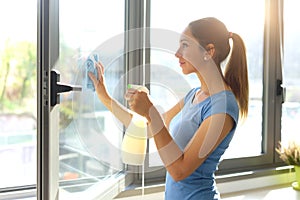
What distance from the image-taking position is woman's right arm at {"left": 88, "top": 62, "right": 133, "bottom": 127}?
1221 millimetres

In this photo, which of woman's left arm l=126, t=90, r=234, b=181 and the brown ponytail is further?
the brown ponytail

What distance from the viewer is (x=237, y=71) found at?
1.25 m

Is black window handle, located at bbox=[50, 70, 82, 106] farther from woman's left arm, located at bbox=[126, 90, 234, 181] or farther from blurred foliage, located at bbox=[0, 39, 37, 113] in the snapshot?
blurred foliage, located at bbox=[0, 39, 37, 113]

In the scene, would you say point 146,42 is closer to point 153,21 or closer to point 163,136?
point 153,21

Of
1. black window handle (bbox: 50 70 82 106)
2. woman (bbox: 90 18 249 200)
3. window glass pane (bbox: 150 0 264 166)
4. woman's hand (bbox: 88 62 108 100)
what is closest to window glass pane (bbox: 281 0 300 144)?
window glass pane (bbox: 150 0 264 166)

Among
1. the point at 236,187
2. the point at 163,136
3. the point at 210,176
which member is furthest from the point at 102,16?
the point at 236,187

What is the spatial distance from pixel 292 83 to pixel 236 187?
0.68 meters

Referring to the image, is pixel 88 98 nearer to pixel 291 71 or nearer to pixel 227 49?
pixel 227 49

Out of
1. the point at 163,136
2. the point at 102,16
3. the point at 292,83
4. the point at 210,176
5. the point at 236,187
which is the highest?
the point at 102,16

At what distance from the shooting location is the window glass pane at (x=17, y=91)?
58.8 inches

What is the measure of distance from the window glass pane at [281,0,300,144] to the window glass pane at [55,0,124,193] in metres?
1.19

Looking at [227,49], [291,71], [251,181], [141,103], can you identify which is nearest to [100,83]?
[141,103]

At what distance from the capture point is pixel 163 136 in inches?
43.7

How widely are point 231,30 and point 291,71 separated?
662 mm
